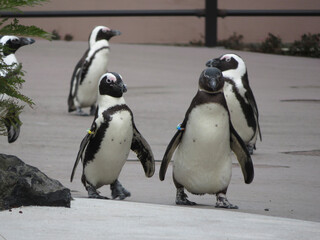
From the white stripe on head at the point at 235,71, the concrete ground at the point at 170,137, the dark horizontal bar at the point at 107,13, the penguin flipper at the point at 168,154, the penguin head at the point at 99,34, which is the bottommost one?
the concrete ground at the point at 170,137

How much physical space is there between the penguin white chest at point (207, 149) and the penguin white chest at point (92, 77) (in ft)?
19.1

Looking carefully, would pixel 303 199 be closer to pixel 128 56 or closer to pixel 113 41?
pixel 128 56

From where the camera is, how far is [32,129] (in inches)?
424

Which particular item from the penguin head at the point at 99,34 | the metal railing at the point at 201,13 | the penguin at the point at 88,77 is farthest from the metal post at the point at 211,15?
the penguin at the point at 88,77

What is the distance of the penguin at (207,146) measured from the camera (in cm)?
650

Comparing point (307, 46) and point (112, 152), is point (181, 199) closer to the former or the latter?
point (112, 152)

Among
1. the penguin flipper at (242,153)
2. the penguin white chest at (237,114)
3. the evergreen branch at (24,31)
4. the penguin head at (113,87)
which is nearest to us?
the evergreen branch at (24,31)

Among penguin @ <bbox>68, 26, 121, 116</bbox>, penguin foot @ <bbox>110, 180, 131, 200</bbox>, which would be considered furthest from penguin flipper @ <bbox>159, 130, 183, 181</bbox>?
penguin @ <bbox>68, 26, 121, 116</bbox>

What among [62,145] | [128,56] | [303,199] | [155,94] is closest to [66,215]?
[303,199]

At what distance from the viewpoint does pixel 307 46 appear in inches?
747

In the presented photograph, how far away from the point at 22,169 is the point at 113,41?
16462 millimetres

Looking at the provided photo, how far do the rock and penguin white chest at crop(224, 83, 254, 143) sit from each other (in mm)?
3710

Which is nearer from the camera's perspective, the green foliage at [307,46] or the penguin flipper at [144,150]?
the penguin flipper at [144,150]

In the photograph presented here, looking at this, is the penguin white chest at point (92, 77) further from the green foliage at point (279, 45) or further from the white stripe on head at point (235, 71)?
the green foliage at point (279, 45)
